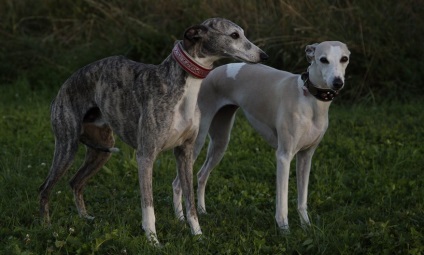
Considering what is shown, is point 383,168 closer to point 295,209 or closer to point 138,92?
point 295,209

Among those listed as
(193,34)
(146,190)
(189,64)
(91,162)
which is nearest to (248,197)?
(91,162)

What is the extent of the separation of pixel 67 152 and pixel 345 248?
6.60 ft

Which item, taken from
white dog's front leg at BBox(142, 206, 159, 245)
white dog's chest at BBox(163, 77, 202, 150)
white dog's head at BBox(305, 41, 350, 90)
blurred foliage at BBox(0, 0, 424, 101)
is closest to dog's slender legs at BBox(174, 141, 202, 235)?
white dog's chest at BBox(163, 77, 202, 150)

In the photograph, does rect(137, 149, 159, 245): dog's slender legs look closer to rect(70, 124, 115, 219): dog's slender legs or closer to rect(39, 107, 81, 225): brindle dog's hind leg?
rect(39, 107, 81, 225): brindle dog's hind leg

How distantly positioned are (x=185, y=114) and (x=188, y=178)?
0.53m

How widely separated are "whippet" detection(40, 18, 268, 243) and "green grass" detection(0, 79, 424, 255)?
276mm

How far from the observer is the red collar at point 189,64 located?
15.8 feet

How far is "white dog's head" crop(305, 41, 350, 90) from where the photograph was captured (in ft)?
16.6

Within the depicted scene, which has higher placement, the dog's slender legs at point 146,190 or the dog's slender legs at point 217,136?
the dog's slender legs at point 146,190

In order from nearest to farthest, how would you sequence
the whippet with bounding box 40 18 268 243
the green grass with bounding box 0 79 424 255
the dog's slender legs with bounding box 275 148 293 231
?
the green grass with bounding box 0 79 424 255, the whippet with bounding box 40 18 268 243, the dog's slender legs with bounding box 275 148 293 231

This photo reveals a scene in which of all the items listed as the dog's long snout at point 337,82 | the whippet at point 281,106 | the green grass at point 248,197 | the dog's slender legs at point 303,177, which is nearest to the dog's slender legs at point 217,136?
the whippet at point 281,106

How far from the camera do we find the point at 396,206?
573 cm

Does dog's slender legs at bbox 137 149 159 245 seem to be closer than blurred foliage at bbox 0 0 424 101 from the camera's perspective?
Yes

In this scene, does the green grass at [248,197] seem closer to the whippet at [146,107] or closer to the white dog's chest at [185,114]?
the whippet at [146,107]
